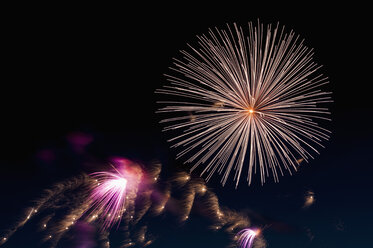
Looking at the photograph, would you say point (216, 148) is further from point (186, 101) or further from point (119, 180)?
point (119, 180)

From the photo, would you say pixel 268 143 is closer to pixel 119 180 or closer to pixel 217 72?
pixel 217 72

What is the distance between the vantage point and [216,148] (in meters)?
5.63

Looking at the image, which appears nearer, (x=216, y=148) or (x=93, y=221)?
(x=216, y=148)

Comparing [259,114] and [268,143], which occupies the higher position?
[259,114]

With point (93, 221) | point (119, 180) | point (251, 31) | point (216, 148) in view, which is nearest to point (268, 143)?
point (216, 148)

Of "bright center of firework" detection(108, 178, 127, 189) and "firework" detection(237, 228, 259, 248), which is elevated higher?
"bright center of firework" detection(108, 178, 127, 189)

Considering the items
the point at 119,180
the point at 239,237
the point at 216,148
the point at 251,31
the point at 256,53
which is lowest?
the point at 239,237

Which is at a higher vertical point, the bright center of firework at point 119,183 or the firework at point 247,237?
the bright center of firework at point 119,183

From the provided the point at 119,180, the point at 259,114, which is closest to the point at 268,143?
the point at 259,114

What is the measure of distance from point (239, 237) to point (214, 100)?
967 cm

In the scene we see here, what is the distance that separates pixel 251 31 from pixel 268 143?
2.70 meters

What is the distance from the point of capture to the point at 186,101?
6.74 metres

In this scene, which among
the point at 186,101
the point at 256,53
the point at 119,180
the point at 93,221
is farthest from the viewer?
the point at 93,221

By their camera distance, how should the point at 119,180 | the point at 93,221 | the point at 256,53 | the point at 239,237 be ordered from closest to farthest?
the point at 256,53
the point at 119,180
the point at 93,221
the point at 239,237
